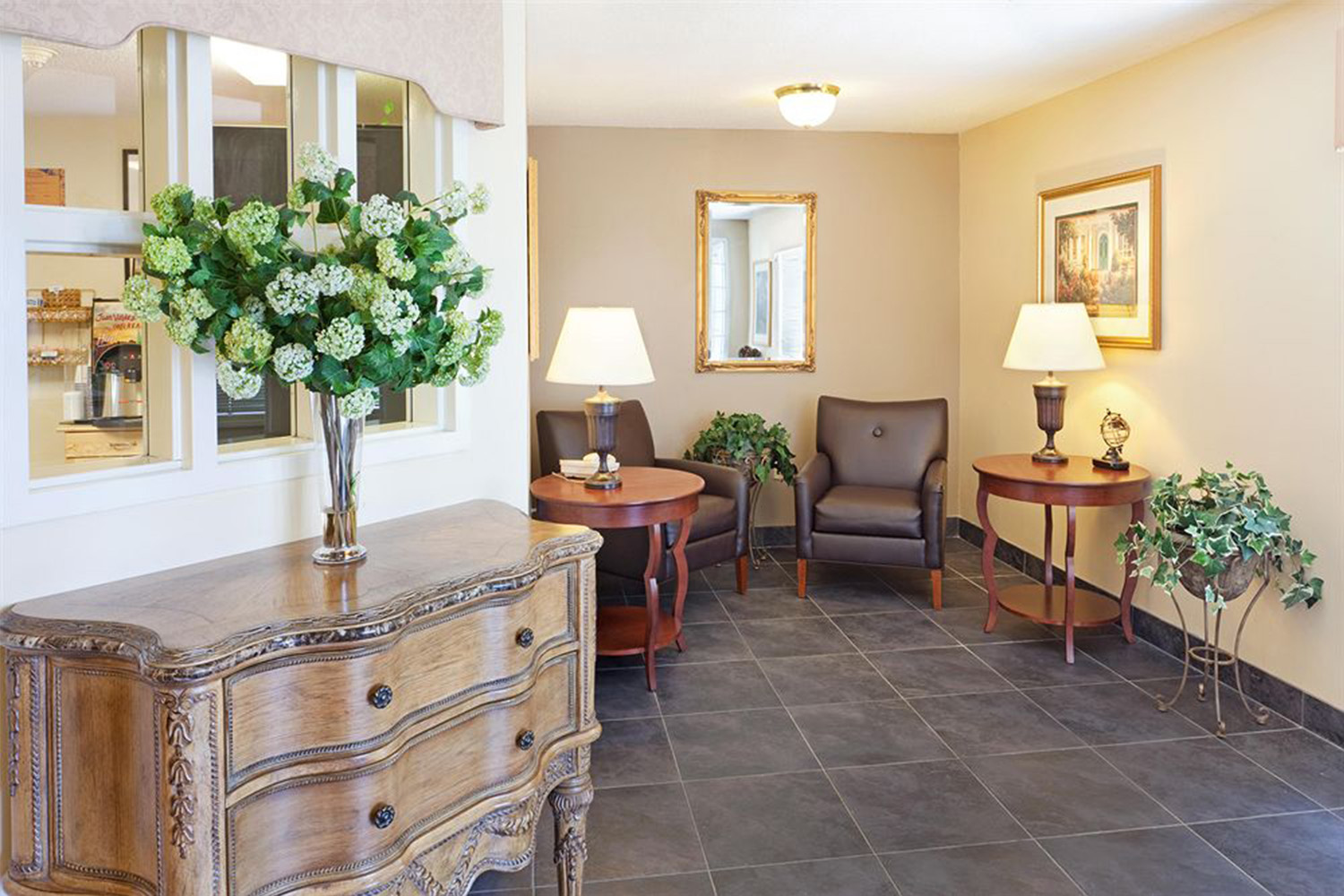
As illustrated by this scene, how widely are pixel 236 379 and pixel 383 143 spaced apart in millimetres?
956

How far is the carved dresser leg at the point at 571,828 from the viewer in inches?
93.5

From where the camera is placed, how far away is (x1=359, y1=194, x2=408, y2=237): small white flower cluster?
1.90 metres

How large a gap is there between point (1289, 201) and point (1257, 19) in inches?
27.6

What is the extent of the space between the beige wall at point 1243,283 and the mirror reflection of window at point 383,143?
9.80 ft

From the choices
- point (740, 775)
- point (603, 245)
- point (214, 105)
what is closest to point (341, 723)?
point (214, 105)

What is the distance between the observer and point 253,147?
236cm

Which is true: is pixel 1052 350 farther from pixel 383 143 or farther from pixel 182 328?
pixel 182 328

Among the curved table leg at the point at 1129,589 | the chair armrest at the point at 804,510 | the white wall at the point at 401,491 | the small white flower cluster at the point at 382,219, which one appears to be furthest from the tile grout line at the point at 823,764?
the small white flower cluster at the point at 382,219

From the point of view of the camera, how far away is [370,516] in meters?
2.45

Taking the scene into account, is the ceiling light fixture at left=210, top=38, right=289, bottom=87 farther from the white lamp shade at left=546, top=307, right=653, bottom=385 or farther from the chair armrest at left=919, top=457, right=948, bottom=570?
the chair armrest at left=919, top=457, right=948, bottom=570

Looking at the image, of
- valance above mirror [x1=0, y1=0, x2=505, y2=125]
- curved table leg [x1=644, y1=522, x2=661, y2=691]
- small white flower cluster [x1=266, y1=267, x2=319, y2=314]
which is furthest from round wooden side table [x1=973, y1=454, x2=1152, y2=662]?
small white flower cluster [x1=266, y1=267, x2=319, y2=314]

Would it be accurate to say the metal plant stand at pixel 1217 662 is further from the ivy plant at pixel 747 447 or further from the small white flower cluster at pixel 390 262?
the small white flower cluster at pixel 390 262

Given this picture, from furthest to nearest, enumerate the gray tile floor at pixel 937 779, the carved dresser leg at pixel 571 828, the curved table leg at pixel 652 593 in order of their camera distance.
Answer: the curved table leg at pixel 652 593 → the gray tile floor at pixel 937 779 → the carved dresser leg at pixel 571 828

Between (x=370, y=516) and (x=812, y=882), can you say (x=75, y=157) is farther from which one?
(x=812, y=882)
